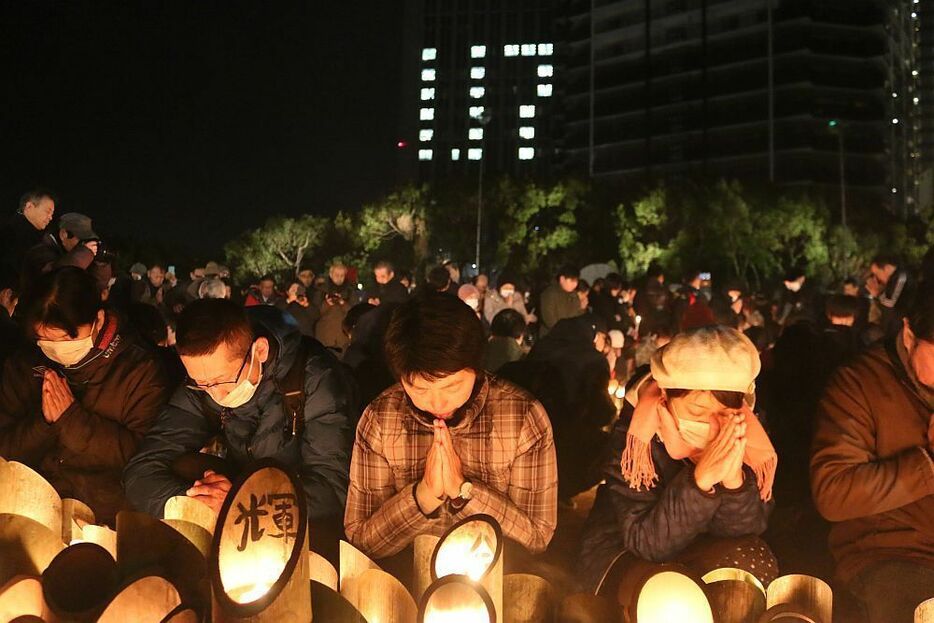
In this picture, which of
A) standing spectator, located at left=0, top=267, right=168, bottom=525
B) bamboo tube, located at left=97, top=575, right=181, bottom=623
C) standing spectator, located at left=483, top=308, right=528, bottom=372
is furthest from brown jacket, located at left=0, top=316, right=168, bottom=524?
standing spectator, located at left=483, top=308, right=528, bottom=372

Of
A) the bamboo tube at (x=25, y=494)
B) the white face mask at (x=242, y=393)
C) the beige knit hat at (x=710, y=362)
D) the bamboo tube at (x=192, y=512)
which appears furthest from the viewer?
the white face mask at (x=242, y=393)

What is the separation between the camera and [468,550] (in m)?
1.90

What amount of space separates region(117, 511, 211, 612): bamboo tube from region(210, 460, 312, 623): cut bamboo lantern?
39 centimetres

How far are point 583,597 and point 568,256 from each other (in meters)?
50.6

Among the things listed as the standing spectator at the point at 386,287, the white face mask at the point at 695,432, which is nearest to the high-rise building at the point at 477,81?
the standing spectator at the point at 386,287

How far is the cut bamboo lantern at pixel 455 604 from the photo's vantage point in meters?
1.69

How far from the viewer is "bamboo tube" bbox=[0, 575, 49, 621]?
181 cm

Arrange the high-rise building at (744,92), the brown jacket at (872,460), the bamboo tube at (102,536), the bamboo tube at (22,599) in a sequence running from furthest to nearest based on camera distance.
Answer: the high-rise building at (744,92)
the brown jacket at (872,460)
the bamboo tube at (102,536)
the bamboo tube at (22,599)

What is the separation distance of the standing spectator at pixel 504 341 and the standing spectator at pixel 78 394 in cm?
354

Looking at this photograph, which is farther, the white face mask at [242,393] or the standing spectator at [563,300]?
the standing spectator at [563,300]

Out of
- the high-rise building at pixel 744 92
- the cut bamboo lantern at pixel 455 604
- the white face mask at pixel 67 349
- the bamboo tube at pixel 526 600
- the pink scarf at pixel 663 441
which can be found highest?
the high-rise building at pixel 744 92

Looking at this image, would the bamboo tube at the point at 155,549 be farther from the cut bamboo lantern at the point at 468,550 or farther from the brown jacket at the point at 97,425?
the brown jacket at the point at 97,425

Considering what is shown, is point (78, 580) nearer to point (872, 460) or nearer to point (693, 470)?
point (693, 470)

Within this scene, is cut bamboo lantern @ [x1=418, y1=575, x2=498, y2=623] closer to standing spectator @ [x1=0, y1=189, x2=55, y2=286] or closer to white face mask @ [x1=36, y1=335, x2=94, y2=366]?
white face mask @ [x1=36, y1=335, x2=94, y2=366]
